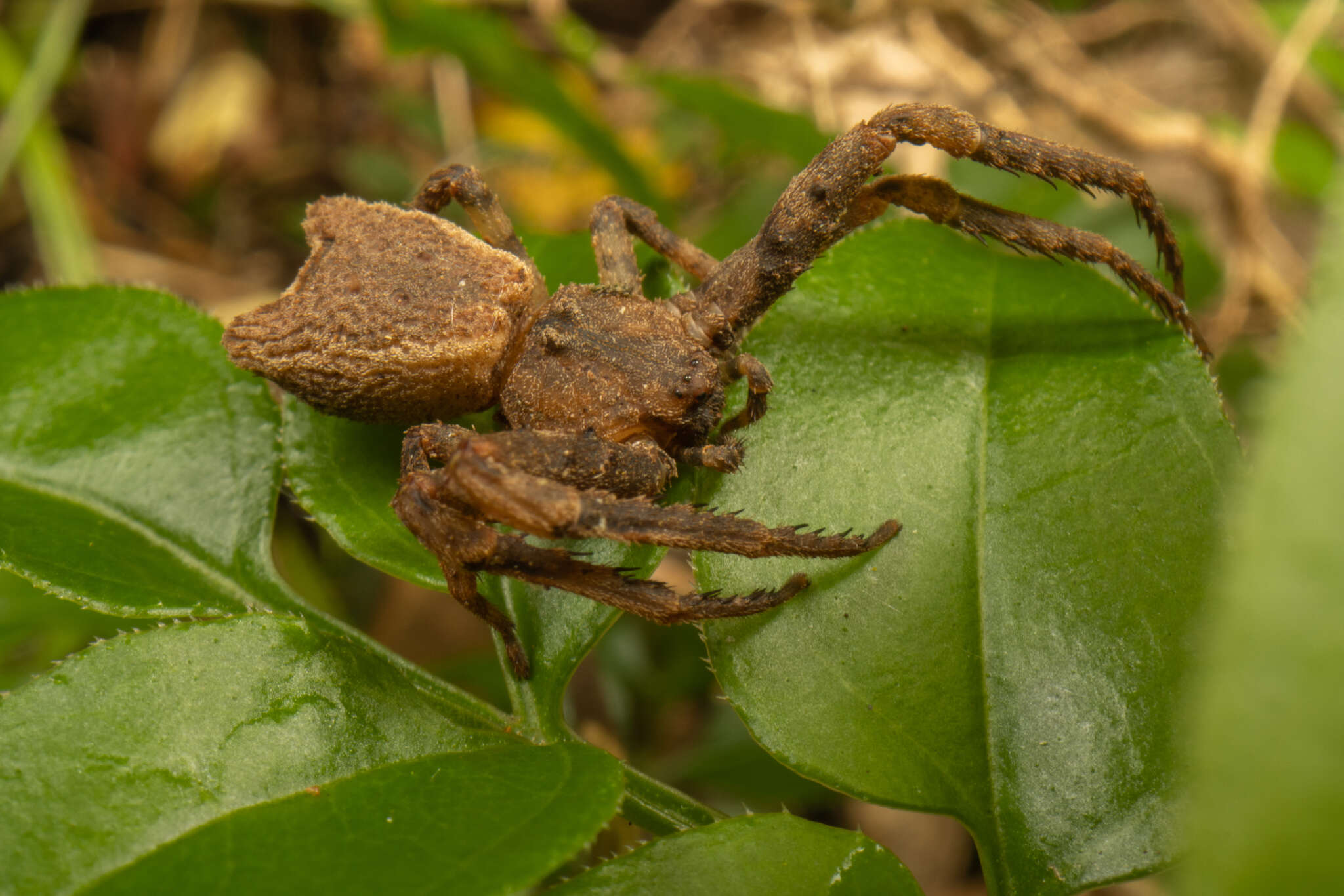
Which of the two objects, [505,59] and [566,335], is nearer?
[566,335]

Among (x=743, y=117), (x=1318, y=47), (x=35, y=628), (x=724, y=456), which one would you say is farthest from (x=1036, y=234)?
(x=1318, y=47)

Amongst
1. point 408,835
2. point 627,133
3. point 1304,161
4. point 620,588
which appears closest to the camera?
point 408,835

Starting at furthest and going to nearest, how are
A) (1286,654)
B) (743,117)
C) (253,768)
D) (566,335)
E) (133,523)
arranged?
(743,117)
(566,335)
(133,523)
(253,768)
(1286,654)

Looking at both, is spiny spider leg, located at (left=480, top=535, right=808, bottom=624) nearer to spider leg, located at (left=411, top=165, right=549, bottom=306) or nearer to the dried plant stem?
spider leg, located at (left=411, top=165, right=549, bottom=306)

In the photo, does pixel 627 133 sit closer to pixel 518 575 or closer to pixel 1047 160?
pixel 1047 160

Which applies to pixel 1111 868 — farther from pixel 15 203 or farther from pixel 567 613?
pixel 15 203

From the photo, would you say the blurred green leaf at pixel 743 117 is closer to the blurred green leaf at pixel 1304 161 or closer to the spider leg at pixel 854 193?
the spider leg at pixel 854 193

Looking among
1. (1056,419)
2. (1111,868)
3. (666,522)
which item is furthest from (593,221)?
(1111,868)

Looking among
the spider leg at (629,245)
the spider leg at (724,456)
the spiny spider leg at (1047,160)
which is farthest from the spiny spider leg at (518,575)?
the spiny spider leg at (1047,160)
